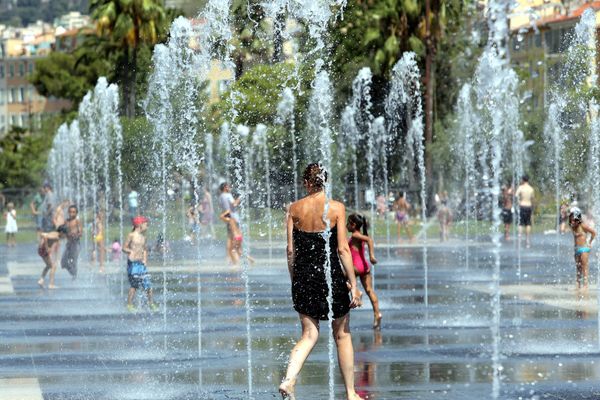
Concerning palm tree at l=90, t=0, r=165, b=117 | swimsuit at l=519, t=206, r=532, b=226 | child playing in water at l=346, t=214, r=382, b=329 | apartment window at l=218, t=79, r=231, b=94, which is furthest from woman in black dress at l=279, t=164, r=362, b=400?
palm tree at l=90, t=0, r=165, b=117

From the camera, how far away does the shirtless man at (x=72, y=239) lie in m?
23.1

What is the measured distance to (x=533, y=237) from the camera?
40.8 metres

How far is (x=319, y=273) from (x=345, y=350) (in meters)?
0.53

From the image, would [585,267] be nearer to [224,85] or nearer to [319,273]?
[319,273]

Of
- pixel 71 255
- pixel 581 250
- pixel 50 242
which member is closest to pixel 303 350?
pixel 581 250

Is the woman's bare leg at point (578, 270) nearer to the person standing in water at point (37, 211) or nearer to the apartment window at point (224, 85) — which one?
the apartment window at point (224, 85)

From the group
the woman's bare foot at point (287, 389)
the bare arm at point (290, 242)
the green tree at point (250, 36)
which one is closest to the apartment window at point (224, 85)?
the green tree at point (250, 36)

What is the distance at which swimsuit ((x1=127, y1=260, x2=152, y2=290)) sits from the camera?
17.7m

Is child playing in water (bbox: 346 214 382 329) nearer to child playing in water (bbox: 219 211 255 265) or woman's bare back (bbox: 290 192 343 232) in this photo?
woman's bare back (bbox: 290 192 343 232)

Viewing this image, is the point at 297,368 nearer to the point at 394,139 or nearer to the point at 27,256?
the point at 27,256

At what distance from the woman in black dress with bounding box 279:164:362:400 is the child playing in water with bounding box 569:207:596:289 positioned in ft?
32.0

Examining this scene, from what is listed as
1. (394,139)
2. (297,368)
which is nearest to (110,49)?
(394,139)

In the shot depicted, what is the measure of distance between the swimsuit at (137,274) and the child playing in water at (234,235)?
8284 millimetres

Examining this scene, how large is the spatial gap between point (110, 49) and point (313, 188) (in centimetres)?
5066
